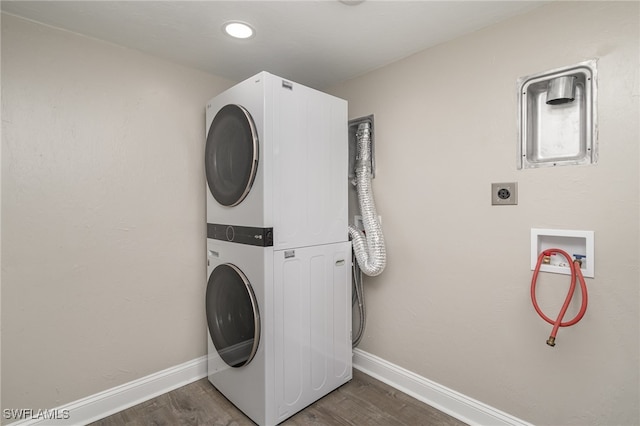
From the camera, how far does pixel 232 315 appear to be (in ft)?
6.13

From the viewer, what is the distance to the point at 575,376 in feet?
4.72

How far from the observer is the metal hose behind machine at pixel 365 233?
2074mm

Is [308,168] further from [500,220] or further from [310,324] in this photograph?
[500,220]

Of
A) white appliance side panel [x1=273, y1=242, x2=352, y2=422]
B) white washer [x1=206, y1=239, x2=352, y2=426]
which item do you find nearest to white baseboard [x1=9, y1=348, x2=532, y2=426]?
white washer [x1=206, y1=239, x2=352, y2=426]

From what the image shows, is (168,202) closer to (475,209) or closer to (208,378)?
(208,378)

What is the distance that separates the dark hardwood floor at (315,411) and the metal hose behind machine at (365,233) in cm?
46

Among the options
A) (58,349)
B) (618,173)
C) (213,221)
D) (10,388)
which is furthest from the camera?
(213,221)

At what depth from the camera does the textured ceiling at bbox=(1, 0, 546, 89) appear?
150cm

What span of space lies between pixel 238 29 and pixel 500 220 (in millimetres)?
1772

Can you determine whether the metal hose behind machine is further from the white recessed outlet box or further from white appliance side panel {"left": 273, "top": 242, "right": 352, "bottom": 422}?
the white recessed outlet box

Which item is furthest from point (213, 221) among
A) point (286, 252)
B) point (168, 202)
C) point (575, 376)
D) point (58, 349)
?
point (575, 376)

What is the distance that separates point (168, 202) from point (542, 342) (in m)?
2.31

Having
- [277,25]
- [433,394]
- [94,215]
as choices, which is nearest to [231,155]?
[277,25]

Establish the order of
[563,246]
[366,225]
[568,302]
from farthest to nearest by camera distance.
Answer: [366,225] < [563,246] < [568,302]
